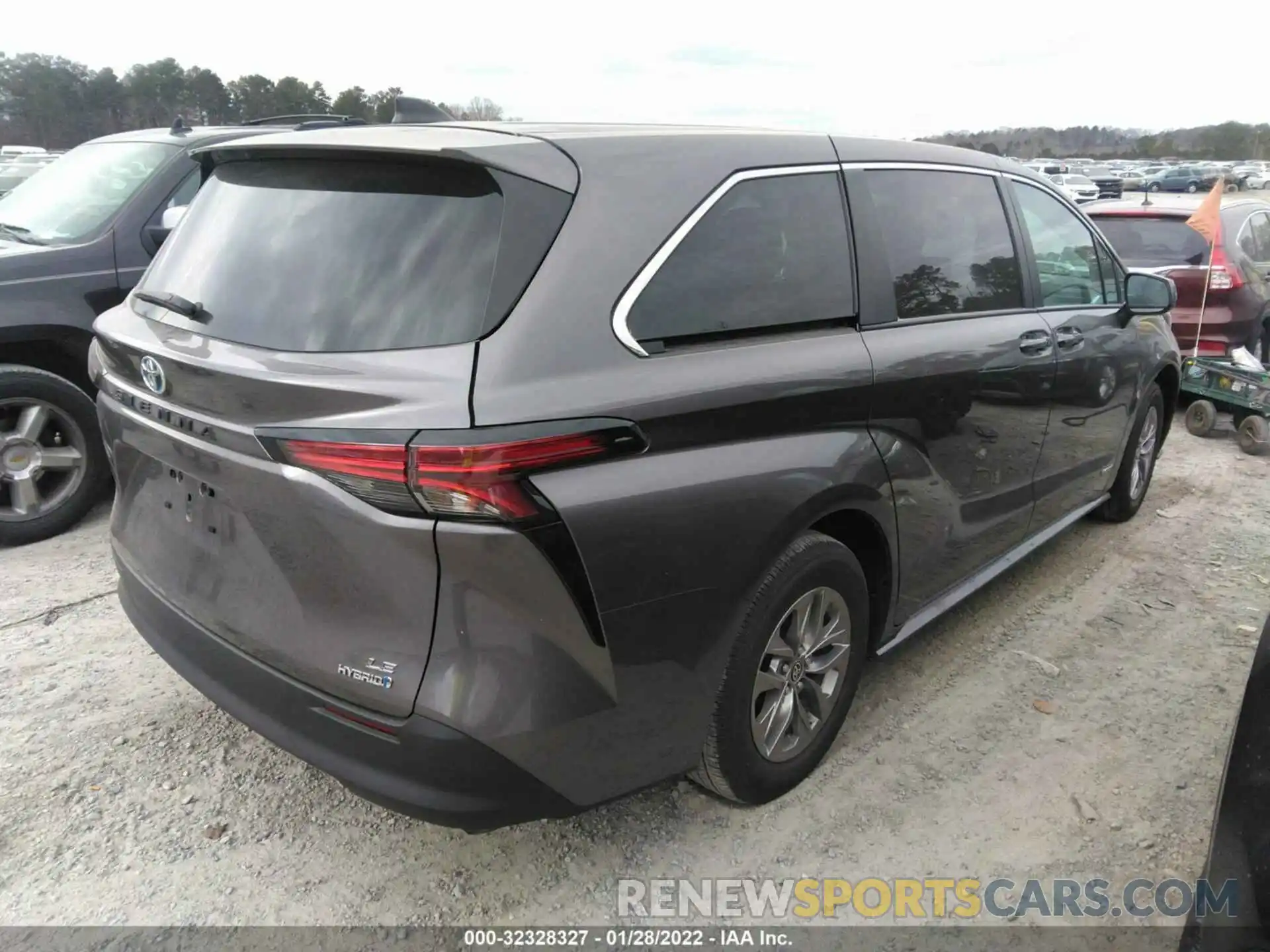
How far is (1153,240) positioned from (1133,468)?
4.38 meters

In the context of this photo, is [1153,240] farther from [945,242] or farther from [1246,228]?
[945,242]

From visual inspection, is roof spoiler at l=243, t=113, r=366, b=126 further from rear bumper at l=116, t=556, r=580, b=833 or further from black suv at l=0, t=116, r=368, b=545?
rear bumper at l=116, t=556, r=580, b=833

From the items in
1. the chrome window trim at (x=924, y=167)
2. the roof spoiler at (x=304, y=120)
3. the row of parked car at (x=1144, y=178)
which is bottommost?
the chrome window trim at (x=924, y=167)

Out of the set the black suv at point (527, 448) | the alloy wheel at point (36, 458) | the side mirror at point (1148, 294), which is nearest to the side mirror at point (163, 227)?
the alloy wheel at point (36, 458)

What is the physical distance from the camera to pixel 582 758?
2100 millimetres

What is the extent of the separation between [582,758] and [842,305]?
4.95 feet

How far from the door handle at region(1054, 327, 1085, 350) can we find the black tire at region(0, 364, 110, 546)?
4.37 m

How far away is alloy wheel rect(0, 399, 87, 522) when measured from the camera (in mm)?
4457

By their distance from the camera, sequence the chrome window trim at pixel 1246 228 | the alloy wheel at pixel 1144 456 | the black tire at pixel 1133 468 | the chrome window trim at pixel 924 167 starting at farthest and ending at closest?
the chrome window trim at pixel 1246 228 < the alloy wheel at pixel 1144 456 < the black tire at pixel 1133 468 < the chrome window trim at pixel 924 167

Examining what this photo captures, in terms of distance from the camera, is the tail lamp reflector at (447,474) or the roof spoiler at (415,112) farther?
the roof spoiler at (415,112)

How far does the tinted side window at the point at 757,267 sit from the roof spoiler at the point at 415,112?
44.8 inches

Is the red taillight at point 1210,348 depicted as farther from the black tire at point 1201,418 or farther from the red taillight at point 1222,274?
the black tire at point 1201,418

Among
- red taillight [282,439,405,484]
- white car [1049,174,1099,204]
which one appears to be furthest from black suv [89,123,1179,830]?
white car [1049,174,1099,204]

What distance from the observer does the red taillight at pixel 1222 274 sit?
775cm
